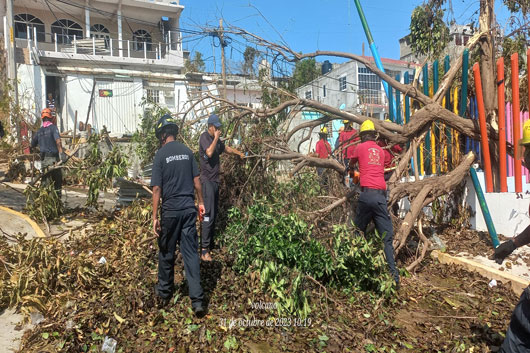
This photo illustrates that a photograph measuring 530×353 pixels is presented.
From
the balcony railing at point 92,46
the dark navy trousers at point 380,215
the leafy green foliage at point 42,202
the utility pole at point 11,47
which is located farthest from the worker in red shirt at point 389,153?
the balcony railing at point 92,46

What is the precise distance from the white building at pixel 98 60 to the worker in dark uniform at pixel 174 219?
13327 mm

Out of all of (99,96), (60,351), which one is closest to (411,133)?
(60,351)

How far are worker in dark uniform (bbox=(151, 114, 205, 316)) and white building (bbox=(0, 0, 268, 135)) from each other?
1333 cm

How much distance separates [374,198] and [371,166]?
0.38m

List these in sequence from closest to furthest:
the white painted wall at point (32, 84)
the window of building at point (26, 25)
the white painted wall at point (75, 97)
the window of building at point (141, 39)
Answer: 1. the white painted wall at point (32, 84)
2. the white painted wall at point (75, 97)
3. the window of building at point (26, 25)
4. the window of building at point (141, 39)

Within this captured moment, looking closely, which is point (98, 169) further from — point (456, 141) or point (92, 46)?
point (92, 46)

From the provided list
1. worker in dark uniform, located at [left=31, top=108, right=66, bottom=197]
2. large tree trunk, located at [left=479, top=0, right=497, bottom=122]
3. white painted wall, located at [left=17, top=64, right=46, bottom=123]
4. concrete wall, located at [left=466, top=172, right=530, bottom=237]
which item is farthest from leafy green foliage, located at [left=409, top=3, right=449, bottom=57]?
white painted wall, located at [left=17, top=64, right=46, bottom=123]

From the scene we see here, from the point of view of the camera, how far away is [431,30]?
746 centimetres

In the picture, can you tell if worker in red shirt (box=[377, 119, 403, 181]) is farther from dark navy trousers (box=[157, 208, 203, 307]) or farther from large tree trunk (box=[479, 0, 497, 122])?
dark navy trousers (box=[157, 208, 203, 307])

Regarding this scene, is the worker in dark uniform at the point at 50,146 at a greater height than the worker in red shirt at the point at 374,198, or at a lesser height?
greater

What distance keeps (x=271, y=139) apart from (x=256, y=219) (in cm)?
163

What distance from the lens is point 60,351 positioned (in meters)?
3.07

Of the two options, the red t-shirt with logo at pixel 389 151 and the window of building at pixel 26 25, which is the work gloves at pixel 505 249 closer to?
the red t-shirt with logo at pixel 389 151

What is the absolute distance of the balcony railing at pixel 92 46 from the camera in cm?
1891
